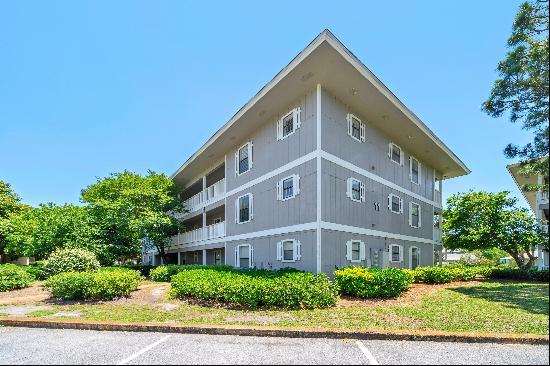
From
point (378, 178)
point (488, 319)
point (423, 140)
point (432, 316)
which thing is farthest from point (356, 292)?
point (423, 140)

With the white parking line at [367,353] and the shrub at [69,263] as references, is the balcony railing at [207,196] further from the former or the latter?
the white parking line at [367,353]

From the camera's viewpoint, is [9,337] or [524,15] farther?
[524,15]

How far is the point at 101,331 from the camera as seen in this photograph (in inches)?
337

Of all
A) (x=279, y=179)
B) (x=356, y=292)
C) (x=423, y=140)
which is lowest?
(x=356, y=292)

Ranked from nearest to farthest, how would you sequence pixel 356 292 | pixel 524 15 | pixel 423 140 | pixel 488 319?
1. pixel 488 319
2. pixel 524 15
3. pixel 356 292
4. pixel 423 140

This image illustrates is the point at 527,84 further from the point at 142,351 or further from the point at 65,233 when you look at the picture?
the point at 65,233

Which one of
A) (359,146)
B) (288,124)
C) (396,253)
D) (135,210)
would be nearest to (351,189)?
(359,146)

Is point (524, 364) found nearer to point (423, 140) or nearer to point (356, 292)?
point (356, 292)

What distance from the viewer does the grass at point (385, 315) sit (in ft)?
27.2

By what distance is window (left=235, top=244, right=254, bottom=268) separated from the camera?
1942 centimetres

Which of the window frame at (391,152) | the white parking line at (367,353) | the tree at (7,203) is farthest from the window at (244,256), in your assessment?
the tree at (7,203)

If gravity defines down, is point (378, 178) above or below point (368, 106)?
below

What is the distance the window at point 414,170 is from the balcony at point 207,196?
11.8m

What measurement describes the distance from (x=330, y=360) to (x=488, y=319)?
512 centimetres
